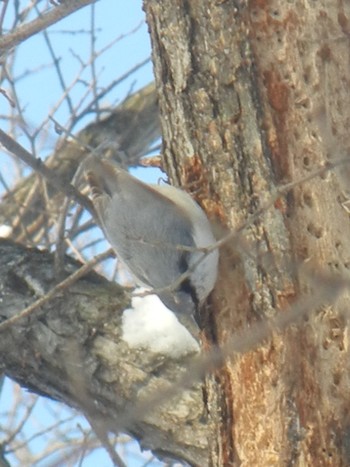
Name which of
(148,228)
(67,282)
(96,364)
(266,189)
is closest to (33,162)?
(67,282)

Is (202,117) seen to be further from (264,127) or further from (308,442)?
(308,442)

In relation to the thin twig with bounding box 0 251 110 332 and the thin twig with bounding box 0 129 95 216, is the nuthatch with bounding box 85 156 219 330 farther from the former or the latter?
the thin twig with bounding box 0 129 95 216

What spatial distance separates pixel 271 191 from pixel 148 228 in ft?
1.39

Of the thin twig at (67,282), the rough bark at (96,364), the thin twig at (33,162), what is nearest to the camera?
the thin twig at (33,162)

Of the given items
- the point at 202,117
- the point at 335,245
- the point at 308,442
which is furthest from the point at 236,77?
the point at 308,442

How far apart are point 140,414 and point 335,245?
1206 mm

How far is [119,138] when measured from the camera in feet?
14.6

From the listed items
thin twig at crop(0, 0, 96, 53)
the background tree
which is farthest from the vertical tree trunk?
thin twig at crop(0, 0, 96, 53)

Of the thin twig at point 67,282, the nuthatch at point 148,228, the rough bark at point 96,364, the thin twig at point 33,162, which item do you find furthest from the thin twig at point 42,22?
the rough bark at point 96,364

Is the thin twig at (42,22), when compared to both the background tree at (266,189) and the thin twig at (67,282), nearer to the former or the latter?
the background tree at (266,189)

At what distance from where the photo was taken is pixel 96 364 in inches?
108

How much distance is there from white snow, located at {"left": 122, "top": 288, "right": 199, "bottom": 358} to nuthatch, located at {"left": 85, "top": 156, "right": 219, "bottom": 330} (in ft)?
0.43

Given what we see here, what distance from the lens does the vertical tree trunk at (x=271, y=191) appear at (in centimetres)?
232

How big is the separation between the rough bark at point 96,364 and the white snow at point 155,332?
21 millimetres
